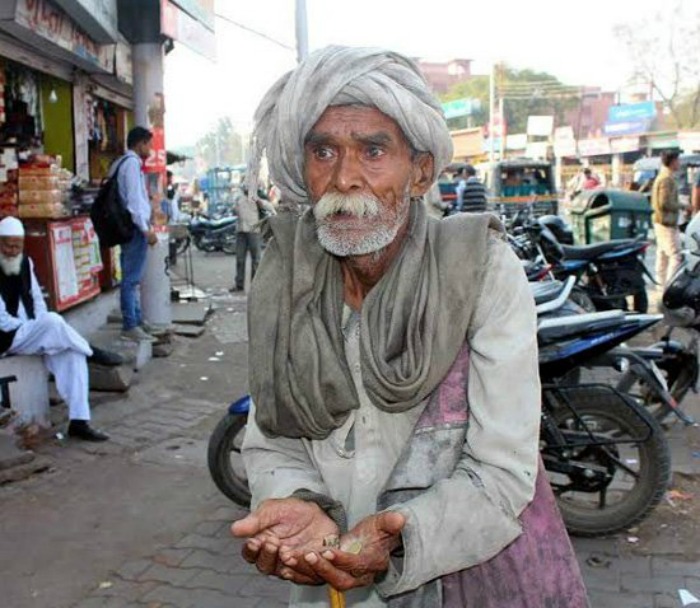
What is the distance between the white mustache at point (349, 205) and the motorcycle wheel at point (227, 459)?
2738 mm

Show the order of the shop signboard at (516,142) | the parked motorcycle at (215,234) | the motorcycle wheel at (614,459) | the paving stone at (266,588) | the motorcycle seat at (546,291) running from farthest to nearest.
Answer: the shop signboard at (516,142) → the parked motorcycle at (215,234) → the motorcycle seat at (546,291) → the motorcycle wheel at (614,459) → the paving stone at (266,588)

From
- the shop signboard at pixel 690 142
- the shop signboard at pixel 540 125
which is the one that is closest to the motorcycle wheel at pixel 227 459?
the shop signboard at pixel 690 142

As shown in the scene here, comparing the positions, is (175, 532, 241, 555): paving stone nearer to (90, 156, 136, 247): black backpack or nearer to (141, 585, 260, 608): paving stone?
(141, 585, 260, 608): paving stone

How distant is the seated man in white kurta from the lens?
17.1 ft

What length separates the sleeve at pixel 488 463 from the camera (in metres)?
1.33

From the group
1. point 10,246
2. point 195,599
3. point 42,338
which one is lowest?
point 195,599

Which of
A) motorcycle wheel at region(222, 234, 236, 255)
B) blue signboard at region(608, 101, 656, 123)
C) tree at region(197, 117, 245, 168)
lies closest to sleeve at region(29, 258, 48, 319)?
motorcycle wheel at region(222, 234, 236, 255)

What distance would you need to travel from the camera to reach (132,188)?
714cm

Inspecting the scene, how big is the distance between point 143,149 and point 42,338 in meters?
2.71

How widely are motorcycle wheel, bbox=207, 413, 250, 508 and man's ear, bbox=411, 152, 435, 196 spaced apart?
8.86ft

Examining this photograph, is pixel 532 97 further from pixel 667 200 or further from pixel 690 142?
pixel 667 200

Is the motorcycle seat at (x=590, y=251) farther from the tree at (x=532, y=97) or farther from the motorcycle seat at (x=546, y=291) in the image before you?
the tree at (x=532, y=97)

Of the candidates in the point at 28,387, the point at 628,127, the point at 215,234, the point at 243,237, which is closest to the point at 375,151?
the point at 28,387

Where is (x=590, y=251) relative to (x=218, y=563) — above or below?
above
